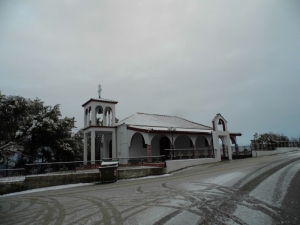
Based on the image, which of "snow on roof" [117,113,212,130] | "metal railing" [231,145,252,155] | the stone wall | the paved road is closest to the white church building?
"snow on roof" [117,113,212,130]

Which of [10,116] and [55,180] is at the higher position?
[10,116]

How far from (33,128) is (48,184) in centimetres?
952

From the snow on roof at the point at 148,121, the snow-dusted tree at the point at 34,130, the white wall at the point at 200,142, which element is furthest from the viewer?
the white wall at the point at 200,142

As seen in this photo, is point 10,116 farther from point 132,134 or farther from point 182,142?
point 182,142

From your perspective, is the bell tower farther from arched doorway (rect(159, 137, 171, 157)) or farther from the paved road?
the paved road

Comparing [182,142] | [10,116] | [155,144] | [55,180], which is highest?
[10,116]

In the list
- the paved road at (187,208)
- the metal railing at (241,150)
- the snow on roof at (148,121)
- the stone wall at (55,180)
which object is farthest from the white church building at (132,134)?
the paved road at (187,208)

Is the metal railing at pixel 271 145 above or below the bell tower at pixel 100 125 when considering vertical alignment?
below

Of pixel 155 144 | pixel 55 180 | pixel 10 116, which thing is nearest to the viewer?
pixel 55 180

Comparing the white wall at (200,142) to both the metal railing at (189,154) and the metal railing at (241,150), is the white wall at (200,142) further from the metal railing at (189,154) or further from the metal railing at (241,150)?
the metal railing at (241,150)

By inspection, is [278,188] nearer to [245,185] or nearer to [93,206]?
[245,185]

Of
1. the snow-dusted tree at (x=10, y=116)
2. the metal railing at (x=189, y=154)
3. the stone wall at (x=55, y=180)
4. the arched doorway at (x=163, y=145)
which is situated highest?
the snow-dusted tree at (x=10, y=116)

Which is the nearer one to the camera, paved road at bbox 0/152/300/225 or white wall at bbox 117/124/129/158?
paved road at bbox 0/152/300/225

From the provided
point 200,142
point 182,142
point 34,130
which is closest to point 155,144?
point 182,142
